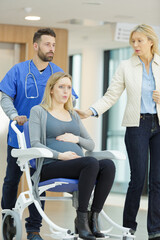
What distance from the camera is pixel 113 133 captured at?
902 cm

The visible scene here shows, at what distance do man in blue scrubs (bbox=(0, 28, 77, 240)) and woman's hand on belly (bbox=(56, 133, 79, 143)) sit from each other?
0.44 meters

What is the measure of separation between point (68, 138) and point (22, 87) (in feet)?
1.87

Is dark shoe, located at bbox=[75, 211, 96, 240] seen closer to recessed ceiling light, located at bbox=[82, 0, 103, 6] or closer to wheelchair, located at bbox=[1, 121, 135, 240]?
wheelchair, located at bbox=[1, 121, 135, 240]

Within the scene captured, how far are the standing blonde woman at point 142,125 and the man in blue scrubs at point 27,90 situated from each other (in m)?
0.35

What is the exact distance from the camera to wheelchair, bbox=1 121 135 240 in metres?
2.96

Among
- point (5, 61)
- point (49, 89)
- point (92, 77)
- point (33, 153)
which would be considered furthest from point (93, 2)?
point (92, 77)

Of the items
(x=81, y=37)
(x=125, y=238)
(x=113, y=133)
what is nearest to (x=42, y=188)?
(x=125, y=238)

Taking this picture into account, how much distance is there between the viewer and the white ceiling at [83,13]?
18.6 ft

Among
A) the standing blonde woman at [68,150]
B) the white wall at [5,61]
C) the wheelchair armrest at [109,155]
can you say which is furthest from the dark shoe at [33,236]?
the white wall at [5,61]

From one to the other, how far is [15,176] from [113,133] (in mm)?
5490

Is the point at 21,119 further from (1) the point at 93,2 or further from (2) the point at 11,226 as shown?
(1) the point at 93,2

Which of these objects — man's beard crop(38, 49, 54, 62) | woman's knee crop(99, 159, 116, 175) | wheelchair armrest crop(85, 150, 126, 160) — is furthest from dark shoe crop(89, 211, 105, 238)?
man's beard crop(38, 49, 54, 62)

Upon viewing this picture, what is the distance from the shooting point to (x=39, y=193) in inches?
122

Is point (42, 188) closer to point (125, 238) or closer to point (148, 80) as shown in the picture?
point (125, 238)
